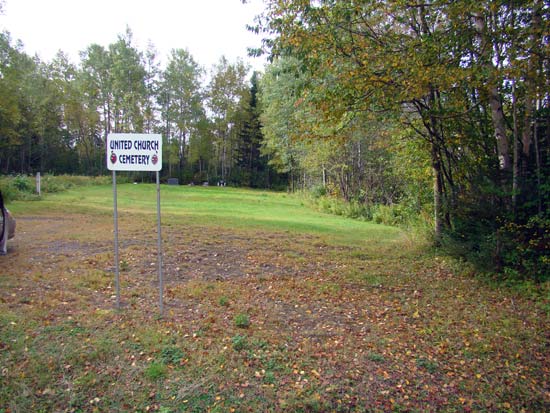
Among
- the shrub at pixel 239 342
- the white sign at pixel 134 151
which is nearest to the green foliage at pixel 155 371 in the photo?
the shrub at pixel 239 342

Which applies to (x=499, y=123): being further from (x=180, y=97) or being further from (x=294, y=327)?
(x=180, y=97)

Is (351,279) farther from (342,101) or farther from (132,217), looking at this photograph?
(132,217)

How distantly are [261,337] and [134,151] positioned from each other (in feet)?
8.37

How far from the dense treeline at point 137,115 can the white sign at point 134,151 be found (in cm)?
4061

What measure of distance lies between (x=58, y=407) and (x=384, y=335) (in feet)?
10.6

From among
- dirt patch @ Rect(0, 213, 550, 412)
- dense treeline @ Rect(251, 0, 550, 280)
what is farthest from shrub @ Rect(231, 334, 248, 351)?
dense treeline @ Rect(251, 0, 550, 280)

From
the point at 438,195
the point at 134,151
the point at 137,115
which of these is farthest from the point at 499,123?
the point at 137,115

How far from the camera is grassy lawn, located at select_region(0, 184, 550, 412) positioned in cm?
327

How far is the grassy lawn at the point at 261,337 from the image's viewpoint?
129 inches

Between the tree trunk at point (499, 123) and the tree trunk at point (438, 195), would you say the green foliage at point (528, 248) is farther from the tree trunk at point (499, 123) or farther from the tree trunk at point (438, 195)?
the tree trunk at point (438, 195)

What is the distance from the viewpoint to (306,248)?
923 cm

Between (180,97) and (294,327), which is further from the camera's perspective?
(180,97)

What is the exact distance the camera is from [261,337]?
A: 4281mm

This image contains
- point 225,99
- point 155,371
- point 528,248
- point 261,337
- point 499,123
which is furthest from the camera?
point 225,99
